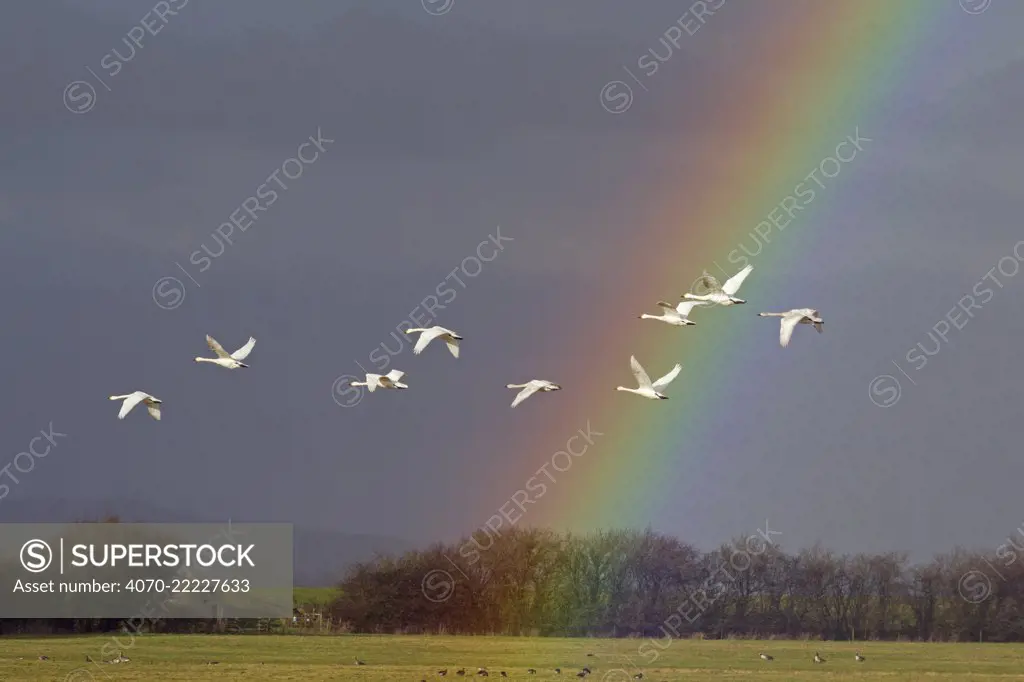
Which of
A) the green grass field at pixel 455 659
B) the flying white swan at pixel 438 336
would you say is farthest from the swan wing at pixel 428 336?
the green grass field at pixel 455 659

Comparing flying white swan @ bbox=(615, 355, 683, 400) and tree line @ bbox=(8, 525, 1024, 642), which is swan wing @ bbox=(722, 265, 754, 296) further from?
tree line @ bbox=(8, 525, 1024, 642)

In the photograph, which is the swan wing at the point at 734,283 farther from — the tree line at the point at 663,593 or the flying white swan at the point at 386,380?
the tree line at the point at 663,593

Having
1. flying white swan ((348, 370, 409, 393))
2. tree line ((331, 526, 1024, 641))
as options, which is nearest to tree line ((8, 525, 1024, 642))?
tree line ((331, 526, 1024, 641))

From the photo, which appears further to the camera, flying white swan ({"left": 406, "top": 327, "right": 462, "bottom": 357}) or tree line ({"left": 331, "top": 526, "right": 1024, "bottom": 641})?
tree line ({"left": 331, "top": 526, "right": 1024, "bottom": 641})

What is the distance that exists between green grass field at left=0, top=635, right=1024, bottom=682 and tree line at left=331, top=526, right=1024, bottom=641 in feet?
35.1

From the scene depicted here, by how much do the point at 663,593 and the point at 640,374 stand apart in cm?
8044

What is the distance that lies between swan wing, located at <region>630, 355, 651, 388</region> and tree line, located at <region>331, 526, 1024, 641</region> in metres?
61.8

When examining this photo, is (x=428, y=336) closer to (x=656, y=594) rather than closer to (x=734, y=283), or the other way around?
(x=734, y=283)

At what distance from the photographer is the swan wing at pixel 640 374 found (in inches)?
2084

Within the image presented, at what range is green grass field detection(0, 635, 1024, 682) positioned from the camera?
7000cm

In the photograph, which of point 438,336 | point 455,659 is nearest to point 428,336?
point 438,336

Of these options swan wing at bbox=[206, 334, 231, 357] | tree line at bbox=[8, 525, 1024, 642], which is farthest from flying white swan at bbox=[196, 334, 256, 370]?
tree line at bbox=[8, 525, 1024, 642]

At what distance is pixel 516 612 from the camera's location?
118750 mm

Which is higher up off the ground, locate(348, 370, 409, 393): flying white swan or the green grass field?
locate(348, 370, 409, 393): flying white swan
